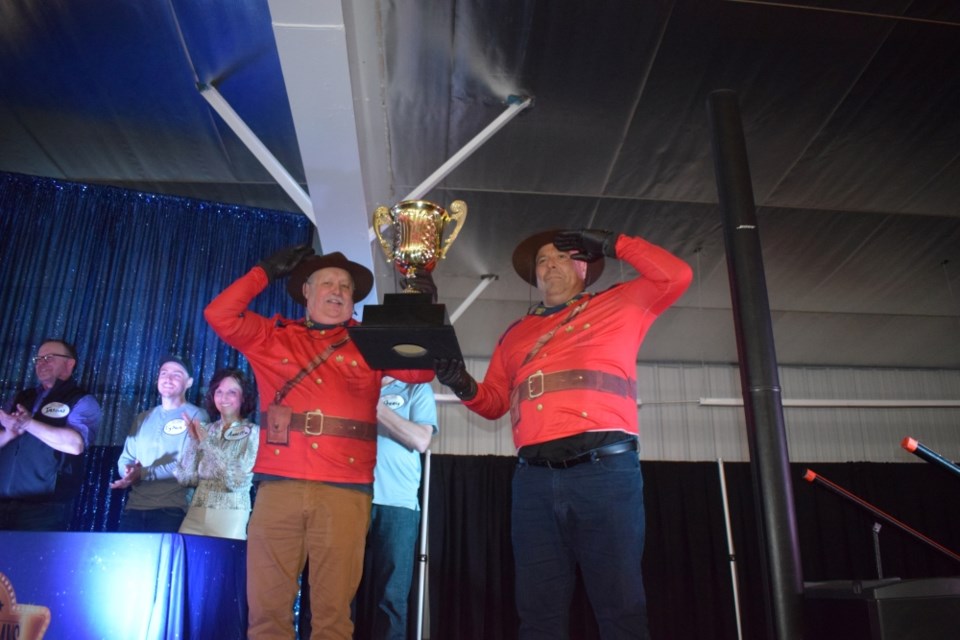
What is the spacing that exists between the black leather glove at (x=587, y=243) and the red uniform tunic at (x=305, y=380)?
0.65 metres

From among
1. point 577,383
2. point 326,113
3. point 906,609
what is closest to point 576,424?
point 577,383

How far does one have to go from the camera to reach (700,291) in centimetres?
704

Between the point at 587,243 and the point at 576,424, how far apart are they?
0.65 metres

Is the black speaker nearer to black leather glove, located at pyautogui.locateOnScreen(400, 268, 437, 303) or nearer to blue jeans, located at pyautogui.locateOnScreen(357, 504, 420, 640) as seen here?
black leather glove, located at pyautogui.locateOnScreen(400, 268, 437, 303)

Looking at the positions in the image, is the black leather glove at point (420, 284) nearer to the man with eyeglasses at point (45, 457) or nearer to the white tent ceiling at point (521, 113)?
the white tent ceiling at point (521, 113)

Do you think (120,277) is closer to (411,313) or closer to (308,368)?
(308,368)

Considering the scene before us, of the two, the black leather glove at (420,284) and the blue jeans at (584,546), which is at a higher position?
the black leather glove at (420,284)

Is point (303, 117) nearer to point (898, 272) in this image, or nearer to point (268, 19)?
point (268, 19)

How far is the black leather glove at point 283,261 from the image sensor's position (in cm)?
266

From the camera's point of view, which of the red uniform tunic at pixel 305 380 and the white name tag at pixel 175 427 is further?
the white name tag at pixel 175 427

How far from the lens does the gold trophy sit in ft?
7.09

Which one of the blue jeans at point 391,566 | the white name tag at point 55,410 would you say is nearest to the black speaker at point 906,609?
the blue jeans at point 391,566

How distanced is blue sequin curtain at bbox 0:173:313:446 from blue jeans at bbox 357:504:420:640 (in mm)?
1597

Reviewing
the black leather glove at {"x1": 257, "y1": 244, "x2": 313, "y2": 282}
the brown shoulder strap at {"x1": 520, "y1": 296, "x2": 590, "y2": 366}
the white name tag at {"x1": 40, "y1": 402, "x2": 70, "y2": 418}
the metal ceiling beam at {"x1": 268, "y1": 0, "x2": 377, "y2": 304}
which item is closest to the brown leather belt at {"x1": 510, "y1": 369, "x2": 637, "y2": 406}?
the brown shoulder strap at {"x1": 520, "y1": 296, "x2": 590, "y2": 366}
